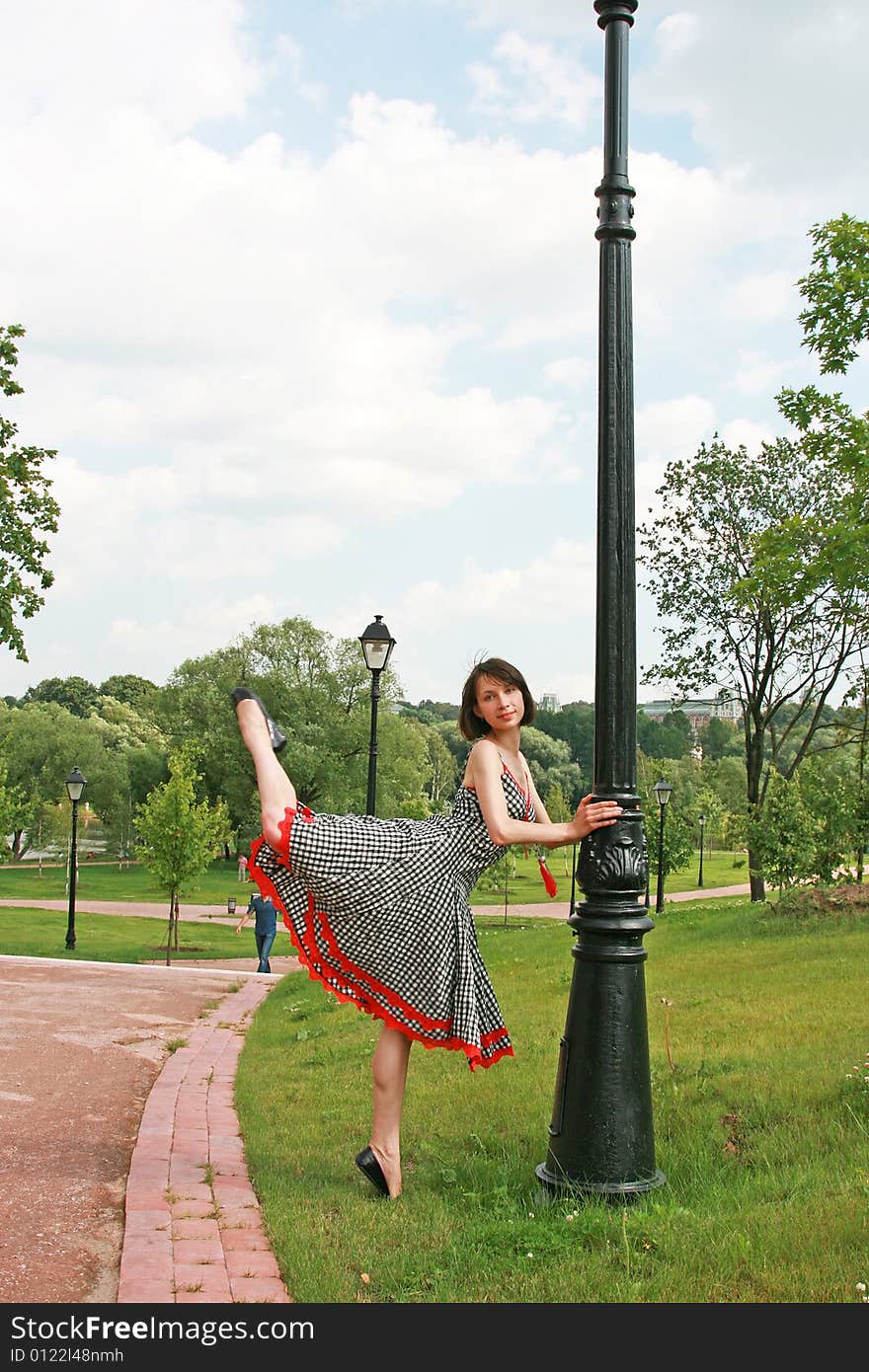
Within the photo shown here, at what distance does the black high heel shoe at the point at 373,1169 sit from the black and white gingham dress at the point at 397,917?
51 cm

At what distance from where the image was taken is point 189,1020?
10.3m

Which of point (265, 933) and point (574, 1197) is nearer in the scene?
point (574, 1197)

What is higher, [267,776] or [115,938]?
[267,776]

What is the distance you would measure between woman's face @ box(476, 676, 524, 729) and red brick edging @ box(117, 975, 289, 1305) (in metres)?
2.01

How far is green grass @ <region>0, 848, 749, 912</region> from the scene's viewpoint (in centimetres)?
3916

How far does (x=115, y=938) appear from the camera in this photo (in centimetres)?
2458

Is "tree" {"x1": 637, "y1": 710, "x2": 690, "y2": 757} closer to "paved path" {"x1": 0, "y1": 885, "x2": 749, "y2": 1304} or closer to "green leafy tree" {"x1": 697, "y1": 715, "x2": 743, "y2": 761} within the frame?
"green leafy tree" {"x1": 697, "y1": 715, "x2": 743, "y2": 761}

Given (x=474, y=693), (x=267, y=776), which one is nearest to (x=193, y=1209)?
(x=267, y=776)

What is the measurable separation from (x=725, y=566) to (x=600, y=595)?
→ 23116 mm

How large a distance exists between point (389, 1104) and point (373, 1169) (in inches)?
10.5

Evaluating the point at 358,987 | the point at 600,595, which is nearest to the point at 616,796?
the point at 600,595

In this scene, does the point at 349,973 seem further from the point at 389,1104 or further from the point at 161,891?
the point at 161,891

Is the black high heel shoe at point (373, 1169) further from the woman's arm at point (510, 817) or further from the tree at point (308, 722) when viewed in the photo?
the tree at point (308, 722)

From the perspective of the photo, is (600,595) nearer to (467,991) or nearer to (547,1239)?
(467,991)
